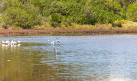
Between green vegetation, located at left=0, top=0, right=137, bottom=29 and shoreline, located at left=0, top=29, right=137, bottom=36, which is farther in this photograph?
green vegetation, located at left=0, top=0, right=137, bottom=29

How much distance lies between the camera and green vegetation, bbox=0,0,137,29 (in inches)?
2372

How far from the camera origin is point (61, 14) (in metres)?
69.8

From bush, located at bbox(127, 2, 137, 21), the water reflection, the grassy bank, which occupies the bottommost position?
the grassy bank

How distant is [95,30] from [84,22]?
776 centimetres

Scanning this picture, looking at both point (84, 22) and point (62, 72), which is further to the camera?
point (84, 22)

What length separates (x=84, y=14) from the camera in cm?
6881

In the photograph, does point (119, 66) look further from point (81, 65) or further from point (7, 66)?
point (7, 66)

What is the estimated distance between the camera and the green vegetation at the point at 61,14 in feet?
198

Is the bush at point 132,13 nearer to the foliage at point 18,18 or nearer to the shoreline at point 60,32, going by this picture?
the shoreline at point 60,32

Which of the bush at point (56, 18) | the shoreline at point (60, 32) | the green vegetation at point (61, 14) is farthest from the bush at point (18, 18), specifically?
the bush at point (56, 18)

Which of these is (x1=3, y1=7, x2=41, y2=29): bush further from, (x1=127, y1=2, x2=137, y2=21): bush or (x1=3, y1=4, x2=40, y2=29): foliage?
(x1=127, y1=2, x2=137, y2=21): bush

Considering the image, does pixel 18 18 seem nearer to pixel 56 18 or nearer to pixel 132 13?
pixel 56 18

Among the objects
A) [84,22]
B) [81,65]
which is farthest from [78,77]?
[84,22]

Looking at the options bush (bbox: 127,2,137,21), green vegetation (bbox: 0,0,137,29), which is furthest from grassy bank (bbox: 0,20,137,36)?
bush (bbox: 127,2,137,21)
